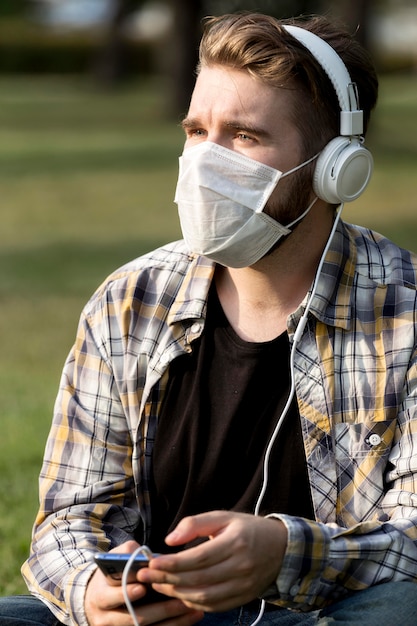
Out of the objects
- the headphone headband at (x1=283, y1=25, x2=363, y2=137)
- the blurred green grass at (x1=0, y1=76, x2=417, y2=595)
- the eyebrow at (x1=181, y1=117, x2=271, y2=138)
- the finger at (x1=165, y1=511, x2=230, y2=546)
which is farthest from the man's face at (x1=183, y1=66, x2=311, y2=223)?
the blurred green grass at (x1=0, y1=76, x2=417, y2=595)

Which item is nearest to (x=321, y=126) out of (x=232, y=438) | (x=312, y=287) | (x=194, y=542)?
(x=312, y=287)

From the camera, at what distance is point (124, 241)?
1329 centimetres

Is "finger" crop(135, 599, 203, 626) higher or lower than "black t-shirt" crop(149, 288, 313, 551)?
lower

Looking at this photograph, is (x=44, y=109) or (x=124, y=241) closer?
(x=124, y=241)

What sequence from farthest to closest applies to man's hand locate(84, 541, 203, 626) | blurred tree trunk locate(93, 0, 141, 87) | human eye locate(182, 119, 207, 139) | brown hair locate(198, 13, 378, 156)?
blurred tree trunk locate(93, 0, 141, 87)
human eye locate(182, 119, 207, 139)
brown hair locate(198, 13, 378, 156)
man's hand locate(84, 541, 203, 626)

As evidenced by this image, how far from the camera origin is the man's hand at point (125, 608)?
108 inches

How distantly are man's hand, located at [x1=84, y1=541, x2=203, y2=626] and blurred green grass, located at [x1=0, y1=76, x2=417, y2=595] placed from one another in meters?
1.52

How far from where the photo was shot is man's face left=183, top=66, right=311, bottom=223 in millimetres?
3141

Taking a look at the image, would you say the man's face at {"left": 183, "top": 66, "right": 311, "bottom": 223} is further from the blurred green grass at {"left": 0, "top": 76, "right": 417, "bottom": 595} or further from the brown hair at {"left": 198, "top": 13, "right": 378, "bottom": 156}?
the blurred green grass at {"left": 0, "top": 76, "right": 417, "bottom": 595}

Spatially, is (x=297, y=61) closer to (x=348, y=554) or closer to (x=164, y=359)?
(x=164, y=359)

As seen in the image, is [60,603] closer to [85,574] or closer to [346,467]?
[85,574]

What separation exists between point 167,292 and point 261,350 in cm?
33

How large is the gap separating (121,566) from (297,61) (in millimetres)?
1352

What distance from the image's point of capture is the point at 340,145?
126 inches
